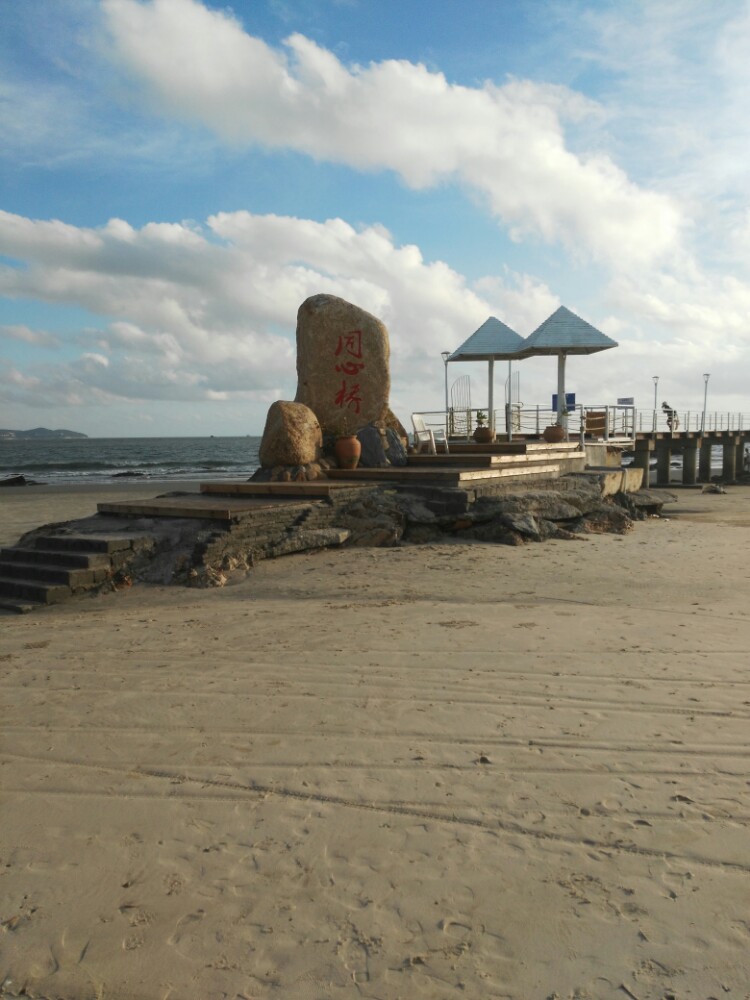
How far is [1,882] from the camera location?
292 centimetres

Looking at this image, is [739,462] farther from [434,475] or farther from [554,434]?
[434,475]

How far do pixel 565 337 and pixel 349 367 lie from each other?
8.37 metres

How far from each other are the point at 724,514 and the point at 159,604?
13808 mm

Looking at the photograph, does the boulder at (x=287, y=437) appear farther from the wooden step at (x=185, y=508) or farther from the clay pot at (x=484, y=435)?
the clay pot at (x=484, y=435)

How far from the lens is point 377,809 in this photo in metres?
3.39

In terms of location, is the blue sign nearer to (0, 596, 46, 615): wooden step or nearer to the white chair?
the white chair

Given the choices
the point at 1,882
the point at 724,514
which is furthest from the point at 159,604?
the point at 724,514

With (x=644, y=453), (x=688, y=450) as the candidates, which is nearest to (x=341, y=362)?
(x=644, y=453)

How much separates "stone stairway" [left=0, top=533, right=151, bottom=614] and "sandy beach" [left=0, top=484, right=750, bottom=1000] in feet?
4.47

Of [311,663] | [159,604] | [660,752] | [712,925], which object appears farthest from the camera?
[159,604]

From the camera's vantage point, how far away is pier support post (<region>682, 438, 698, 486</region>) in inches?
1232

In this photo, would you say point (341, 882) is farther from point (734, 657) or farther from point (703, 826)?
point (734, 657)

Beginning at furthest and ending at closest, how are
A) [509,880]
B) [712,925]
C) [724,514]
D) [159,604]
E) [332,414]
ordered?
[724,514], [332,414], [159,604], [509,880], [712,925]

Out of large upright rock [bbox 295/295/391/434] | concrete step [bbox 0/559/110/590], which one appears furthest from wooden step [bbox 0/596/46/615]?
large upright rock [bbox 295/295/391/434]
